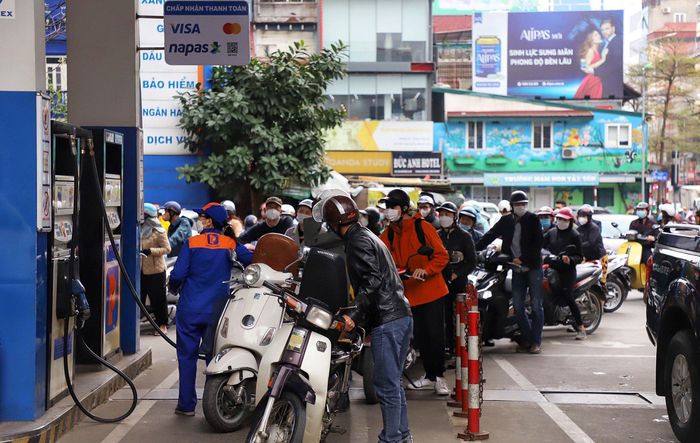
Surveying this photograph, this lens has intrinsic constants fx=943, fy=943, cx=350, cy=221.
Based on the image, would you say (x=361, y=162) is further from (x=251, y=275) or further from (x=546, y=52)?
(x=251, y=275)

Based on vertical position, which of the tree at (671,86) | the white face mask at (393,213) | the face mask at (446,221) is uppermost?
the tree at (671,86)

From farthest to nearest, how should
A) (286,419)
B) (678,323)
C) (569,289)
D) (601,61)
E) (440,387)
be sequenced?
(601,61) → (569,289) → (440,387) → (678,323) → (286,419)

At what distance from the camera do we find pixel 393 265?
21.1 ft

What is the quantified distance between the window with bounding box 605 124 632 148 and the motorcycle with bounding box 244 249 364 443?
49.3 m

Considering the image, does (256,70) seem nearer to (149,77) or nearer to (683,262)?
(149,77)

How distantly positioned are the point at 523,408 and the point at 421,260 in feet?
5.41

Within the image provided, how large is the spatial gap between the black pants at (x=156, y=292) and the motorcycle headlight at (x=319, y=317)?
7.06 meters

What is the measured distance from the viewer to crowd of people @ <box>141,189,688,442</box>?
632 cm

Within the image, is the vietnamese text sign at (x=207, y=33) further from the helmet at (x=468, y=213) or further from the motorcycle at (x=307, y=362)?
the motorcycle at (x=307, y=362)

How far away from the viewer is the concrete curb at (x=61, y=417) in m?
6.61

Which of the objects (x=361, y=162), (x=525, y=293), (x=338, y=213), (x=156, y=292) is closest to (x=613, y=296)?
(x=525, y=293)

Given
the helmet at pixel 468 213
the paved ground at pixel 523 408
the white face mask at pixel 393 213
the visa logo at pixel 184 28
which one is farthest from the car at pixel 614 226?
the white face mask at pixel 393 213

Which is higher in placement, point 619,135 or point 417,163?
point 619,135

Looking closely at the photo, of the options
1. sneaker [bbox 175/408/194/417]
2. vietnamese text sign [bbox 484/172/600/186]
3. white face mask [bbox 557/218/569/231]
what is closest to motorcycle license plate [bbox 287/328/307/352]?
sneaker [bbox 175/408/194/417]
